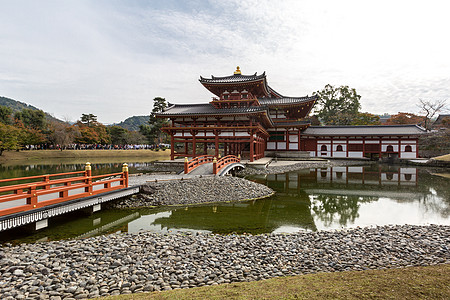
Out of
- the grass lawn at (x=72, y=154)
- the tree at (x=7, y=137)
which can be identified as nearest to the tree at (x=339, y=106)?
the grass lawn at (x=72, y=154)

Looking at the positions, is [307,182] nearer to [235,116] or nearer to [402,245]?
[235,116]

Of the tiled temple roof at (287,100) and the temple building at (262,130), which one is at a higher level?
the tiled temple roof at (287,100)

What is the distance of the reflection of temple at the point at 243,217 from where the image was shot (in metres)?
8.66

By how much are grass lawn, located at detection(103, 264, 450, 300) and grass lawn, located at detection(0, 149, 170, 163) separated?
148 ft

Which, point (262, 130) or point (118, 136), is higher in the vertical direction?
point (118, 136)

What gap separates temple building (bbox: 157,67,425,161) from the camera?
2455 centimetres

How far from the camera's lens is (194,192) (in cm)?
1246

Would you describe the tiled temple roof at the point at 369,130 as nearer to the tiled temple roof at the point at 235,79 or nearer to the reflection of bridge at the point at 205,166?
the tiled temple roof at the point at 235,79

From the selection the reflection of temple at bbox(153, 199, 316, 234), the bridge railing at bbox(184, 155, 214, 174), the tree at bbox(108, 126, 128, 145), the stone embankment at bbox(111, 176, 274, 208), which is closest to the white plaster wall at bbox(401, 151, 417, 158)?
the bridge railing at bbox(184, 155, 214, 174)

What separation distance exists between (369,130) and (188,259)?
121 ft

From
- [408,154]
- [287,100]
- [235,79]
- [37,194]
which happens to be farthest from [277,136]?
[37,194]

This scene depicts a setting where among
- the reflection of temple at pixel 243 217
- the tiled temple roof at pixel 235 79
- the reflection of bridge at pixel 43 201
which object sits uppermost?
the tiled temple roof at pixel 235 79

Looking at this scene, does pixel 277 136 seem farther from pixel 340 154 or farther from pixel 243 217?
pixel 243 217

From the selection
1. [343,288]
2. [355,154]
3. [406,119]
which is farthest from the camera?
[406,119]
